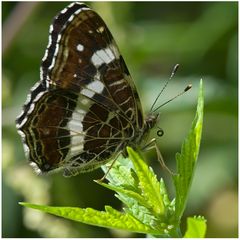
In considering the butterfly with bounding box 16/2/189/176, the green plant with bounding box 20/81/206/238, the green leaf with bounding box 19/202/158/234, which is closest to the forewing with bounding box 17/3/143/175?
the butterfly with bounding box 16/2/189/176

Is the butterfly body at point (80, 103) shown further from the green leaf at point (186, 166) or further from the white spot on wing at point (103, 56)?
the green leaf at point (186, 166)

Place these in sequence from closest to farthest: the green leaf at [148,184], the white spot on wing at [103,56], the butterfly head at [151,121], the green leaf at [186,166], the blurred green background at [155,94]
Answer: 1. the green leaf at [148,184]
2. the green leaf at [186,166]
3. the white spot on wing at [103,56]
4. the butterfly head at [151,121]
5. the blurred green background at [155,94]

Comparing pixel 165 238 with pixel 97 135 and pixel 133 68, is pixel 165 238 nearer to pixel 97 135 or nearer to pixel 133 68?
pixel 97 135

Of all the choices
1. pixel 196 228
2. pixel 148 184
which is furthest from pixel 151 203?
pixel 196 228

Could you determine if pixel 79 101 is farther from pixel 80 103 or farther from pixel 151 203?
pixel 151 203

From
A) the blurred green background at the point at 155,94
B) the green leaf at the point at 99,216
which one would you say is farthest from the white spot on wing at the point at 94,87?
the blurred green background at the point at 155,94

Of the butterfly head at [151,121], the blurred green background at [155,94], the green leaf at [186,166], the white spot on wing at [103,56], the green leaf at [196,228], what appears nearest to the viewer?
the green leaf at [196,228]
